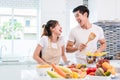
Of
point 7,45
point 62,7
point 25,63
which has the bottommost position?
point 25,63

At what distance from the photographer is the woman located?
7.54 ft

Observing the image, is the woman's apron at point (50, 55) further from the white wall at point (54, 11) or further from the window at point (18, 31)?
the window at point (18, 31)

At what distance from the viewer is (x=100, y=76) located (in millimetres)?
1265

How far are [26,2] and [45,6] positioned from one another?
13.8 inches

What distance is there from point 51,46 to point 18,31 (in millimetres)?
1686

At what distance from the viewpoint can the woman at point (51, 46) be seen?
2.30 meters

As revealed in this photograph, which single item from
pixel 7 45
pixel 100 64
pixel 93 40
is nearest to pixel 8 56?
pixel 7 45

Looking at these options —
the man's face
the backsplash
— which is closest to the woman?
the man's face

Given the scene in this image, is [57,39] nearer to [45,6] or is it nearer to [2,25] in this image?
[45,6]

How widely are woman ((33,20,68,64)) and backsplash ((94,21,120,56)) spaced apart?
1702 millimetres

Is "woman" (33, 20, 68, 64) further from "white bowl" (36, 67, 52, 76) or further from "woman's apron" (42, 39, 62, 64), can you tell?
"white bowl" (36, 67, 52, 76)

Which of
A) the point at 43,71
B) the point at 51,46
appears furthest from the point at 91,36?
the point at 43,71

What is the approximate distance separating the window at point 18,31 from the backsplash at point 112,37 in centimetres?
118

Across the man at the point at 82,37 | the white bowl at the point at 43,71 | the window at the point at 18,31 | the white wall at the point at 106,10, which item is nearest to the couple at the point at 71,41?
the man at the point at 82,37
